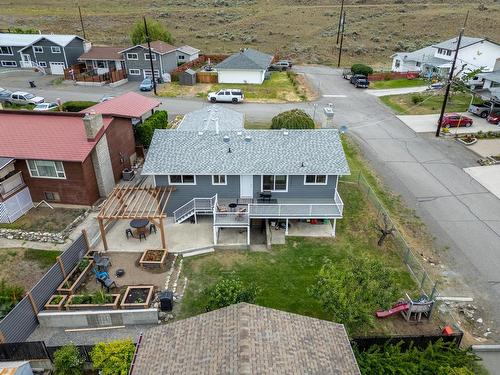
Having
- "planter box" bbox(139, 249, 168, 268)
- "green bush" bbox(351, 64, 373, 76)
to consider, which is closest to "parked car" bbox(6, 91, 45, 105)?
"planter box" bbox(139, 249, 168, 268)

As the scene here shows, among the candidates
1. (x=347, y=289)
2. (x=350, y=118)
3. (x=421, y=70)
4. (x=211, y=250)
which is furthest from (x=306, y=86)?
(x=347, y=289)

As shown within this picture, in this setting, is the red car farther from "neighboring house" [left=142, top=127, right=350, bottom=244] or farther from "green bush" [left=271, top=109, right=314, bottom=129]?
"neighboring house" [left=142, top=127, right=350, bottom=244]

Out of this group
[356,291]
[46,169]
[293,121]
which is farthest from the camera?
[293,121]

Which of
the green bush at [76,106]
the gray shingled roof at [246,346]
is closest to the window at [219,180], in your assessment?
the gray shingled roof at [246,346]

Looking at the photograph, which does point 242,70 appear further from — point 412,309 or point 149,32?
point 412,309

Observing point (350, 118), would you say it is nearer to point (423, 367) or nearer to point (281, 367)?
point (423, 367)

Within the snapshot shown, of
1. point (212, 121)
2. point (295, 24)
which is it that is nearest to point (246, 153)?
point (212, 121)
